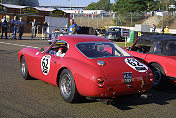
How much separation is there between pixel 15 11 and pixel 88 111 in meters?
29.4

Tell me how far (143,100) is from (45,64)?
2.36 meters

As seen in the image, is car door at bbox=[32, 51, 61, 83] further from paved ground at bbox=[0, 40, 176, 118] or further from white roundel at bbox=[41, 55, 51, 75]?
paved ground at bbox=[0, 40, 176, 118]

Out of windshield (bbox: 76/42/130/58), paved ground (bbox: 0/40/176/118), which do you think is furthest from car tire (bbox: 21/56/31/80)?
windshield (bbox: 76/42/130/58)

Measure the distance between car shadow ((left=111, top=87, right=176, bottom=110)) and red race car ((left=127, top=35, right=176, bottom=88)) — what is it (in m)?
0.33

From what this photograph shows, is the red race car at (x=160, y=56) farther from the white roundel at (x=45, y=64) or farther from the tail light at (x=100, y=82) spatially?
the white roundel at (x=45, y=64)

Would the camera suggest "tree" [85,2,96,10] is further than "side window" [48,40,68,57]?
Yes

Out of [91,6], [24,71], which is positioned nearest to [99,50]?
[24,71]

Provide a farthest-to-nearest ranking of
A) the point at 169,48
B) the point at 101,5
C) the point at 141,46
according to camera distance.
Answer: the point at 101,5 → the point at 141,46 → the point at 169,48

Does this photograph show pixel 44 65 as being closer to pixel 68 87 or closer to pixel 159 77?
pixel 68 87

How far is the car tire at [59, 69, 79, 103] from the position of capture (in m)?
5.01

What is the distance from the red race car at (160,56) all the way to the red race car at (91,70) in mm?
1410

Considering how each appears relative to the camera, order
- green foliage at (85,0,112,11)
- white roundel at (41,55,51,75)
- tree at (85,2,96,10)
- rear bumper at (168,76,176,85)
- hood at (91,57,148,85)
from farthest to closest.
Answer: green foliage at (85,0,112,11), tree at (85,2,96,10), rear bumper at (168,76,176,85), white roundel at (41,55,51,75), hood at (91,57,148,85)

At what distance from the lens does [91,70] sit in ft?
15.7

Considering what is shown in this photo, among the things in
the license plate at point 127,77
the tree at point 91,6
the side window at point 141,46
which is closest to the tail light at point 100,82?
the license plate at point 127,77
